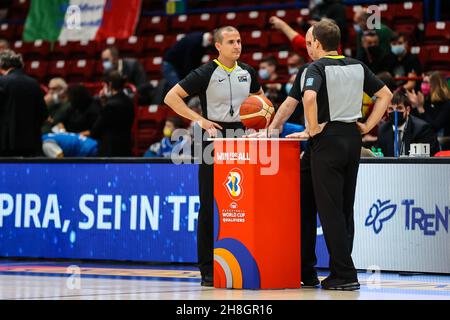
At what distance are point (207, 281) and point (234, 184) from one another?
99cm

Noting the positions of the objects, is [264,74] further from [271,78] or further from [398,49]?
[398,49]

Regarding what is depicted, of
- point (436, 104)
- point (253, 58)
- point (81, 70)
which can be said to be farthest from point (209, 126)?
point (81, 70)

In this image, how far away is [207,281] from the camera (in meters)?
8.55

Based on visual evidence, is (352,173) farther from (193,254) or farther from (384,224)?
(193,254)

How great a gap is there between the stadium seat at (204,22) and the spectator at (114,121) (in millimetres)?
5736

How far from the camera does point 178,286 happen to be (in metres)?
8.45

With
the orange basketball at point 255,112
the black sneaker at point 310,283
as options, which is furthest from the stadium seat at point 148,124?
the black sneaker at point 310,283

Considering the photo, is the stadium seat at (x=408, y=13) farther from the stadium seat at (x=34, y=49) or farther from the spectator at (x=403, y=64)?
the stadium seat at (x=34, y=49)

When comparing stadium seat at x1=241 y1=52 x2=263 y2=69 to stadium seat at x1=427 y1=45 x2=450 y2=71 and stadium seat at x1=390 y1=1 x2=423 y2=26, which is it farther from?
stadium seat at x1=427 y1=45 x2=450 y2=71

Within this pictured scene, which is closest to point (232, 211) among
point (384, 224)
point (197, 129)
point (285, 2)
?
point (197, 129)

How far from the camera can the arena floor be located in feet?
24.4

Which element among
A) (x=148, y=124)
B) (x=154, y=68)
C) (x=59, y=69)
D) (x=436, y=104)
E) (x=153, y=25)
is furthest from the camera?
(x=153, y=25)

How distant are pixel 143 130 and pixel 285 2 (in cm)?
531

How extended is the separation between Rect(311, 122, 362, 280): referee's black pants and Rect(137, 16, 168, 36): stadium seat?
1220 cm
